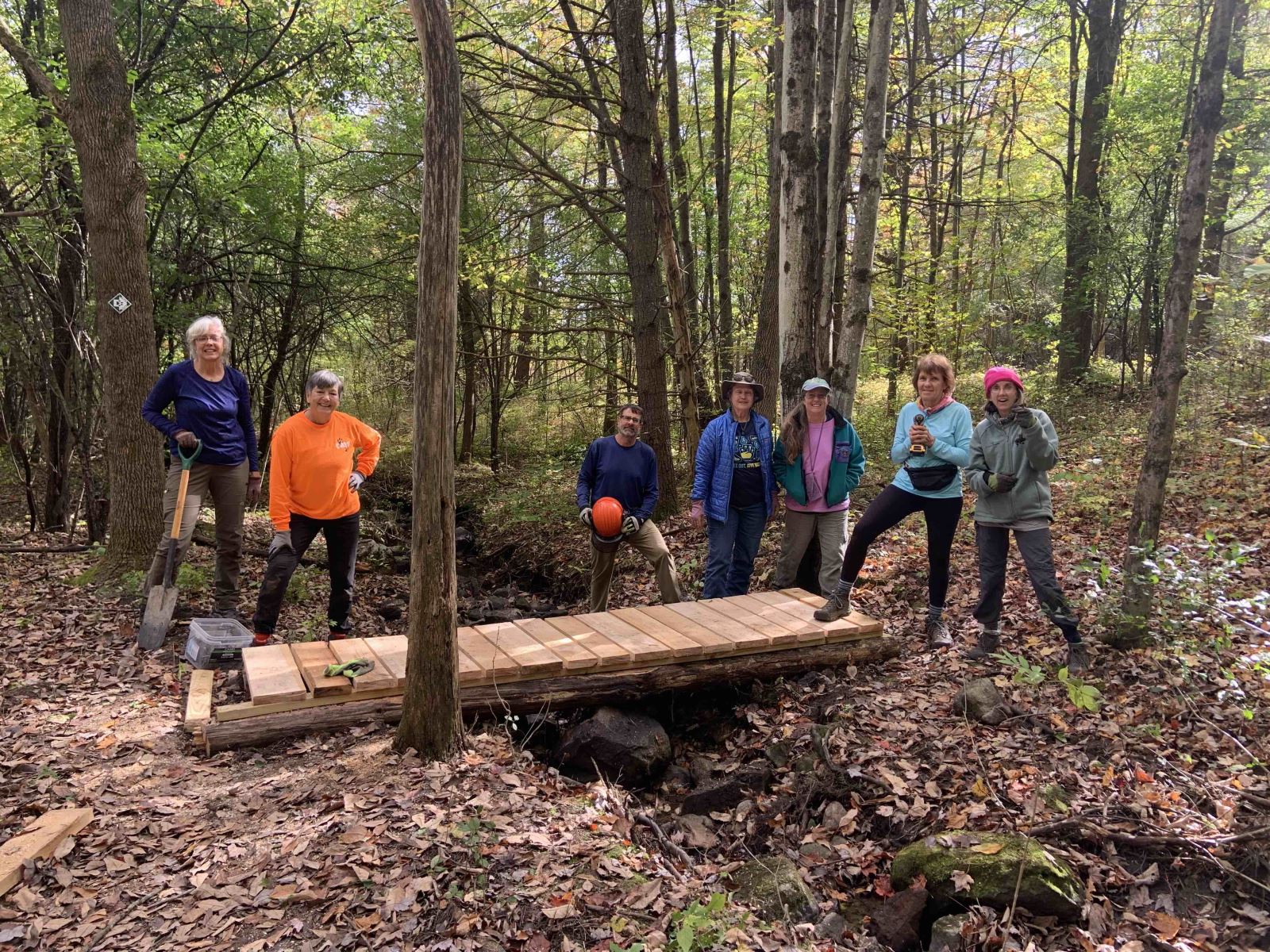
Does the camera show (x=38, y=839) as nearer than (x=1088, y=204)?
Yes

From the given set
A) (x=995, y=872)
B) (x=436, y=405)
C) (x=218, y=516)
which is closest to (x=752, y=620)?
(x=995, y=872)

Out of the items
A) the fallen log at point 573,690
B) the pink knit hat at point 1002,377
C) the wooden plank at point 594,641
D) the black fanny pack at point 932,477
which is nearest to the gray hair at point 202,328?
the fallen log at point 573,690

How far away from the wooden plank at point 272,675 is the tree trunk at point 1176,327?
5.46 metres

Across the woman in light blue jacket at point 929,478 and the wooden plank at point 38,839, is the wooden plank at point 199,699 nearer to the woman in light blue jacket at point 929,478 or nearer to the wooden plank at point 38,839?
the wooden plank at point 38,839

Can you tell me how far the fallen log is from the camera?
4.65 metres

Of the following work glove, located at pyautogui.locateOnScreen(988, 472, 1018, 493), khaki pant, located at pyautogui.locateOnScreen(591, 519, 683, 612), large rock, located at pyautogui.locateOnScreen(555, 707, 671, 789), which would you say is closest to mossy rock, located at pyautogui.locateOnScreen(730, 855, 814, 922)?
large rock, located at pyautogui.locateOnScreen(555, 707, 671, 789)

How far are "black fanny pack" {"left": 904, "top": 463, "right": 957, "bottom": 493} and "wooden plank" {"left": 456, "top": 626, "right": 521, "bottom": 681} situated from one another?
3.34 metres

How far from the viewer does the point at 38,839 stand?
349 centimetres

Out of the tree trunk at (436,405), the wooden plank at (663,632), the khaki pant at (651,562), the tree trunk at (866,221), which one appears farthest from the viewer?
the tree trunk at (866,221)

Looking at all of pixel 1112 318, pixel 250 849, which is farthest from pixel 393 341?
pixel 1112 318

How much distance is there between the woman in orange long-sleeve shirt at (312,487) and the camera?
5.87 m

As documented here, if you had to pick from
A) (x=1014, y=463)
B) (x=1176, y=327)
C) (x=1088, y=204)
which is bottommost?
(x=1014, y=463)

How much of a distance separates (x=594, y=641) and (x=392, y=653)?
1.48 metres

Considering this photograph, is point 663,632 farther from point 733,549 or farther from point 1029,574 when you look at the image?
point 1029,574
